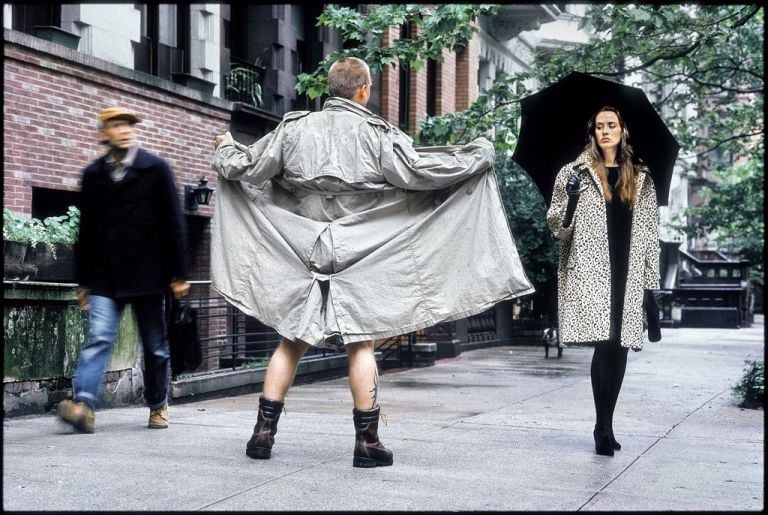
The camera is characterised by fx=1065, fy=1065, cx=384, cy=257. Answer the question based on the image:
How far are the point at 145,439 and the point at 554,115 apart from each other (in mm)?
3131

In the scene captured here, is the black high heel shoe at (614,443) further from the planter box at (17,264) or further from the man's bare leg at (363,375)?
the planter box at (17,264)

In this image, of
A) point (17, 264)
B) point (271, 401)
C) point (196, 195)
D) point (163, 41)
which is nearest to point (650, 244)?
point (271, 401)

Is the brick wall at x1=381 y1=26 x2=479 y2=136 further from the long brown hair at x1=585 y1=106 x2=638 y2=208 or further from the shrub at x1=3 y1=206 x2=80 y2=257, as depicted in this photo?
the long brown hair at x1=585 y1=106 x2=638 y2=208

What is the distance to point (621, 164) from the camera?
6.14 m

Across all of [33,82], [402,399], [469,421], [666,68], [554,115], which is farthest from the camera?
[666,68]

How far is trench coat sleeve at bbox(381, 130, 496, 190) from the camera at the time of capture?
17.7ft

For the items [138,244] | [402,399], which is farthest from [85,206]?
[402,399]

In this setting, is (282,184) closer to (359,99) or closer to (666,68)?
(359,99)

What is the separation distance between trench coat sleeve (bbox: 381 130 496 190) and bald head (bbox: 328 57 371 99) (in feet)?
1.08

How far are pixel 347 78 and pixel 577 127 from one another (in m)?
1.65

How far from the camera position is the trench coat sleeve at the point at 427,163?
213 inches

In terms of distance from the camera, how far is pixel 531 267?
1870 cm

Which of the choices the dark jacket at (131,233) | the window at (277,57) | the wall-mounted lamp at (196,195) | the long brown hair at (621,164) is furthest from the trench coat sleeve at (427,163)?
the window at (277,57)

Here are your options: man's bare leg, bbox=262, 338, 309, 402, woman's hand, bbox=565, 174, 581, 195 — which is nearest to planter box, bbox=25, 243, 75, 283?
man's bare leg, bbox=262, 338, 309, 402
